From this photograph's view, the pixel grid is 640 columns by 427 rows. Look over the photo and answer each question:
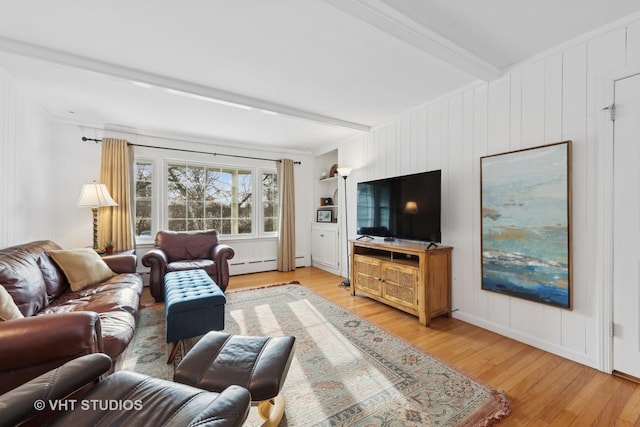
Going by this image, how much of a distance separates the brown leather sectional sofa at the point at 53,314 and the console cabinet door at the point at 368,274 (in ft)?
7.90

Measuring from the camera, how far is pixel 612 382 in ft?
5.81

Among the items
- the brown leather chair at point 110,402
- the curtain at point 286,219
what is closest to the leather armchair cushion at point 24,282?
the brown leather chair at point 110,402

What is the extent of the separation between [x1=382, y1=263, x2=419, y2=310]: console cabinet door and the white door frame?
1317mm

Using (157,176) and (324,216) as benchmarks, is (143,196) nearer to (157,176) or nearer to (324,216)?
(157,176)

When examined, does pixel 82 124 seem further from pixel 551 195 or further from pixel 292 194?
pixel 551 195

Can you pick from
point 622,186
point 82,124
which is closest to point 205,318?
point 622,186

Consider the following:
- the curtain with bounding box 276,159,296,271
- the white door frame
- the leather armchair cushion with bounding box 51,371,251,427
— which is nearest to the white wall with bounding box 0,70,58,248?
the leather armchair cushion with bounding box 51,371,251,427

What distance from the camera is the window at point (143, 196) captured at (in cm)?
415

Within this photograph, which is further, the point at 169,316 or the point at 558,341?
the point at 558,341

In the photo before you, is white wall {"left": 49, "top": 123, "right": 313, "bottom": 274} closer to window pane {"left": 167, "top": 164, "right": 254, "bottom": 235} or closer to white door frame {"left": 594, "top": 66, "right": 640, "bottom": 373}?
window pane {"left": 167, "top": 164, "right": 254, "bottom": 235}

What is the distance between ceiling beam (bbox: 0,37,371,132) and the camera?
2.02 m

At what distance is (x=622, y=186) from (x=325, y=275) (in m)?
3.72

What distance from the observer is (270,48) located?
2090 mm

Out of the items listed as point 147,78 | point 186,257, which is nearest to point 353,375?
point 186,257
